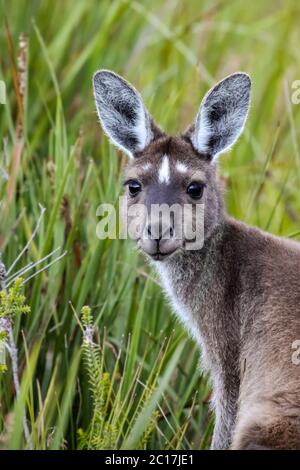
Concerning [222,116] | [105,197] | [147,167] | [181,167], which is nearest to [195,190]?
[181,167]

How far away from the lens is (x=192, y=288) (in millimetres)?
4805

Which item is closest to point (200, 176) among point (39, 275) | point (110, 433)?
point (39, 275)

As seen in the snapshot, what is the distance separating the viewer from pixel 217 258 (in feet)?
15.7

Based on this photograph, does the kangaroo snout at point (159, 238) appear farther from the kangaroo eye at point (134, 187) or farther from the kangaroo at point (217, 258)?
the kangaroo eye at point (134, 187)

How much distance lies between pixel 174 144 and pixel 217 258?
0.56 metres

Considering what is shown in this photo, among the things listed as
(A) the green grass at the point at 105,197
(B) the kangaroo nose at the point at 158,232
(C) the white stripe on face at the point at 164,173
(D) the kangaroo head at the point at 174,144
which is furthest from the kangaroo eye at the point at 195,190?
(A) the green grass at the point at 105,197

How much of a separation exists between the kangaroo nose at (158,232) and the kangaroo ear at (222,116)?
63cm

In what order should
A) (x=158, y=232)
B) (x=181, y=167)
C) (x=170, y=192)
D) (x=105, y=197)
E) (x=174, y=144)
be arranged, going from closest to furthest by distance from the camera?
1. (x=158, y=232)
2. (x=170, y=192)
3. (x=181, y=167)
4. (x=174, y=144)
5. (x=105, y=197)

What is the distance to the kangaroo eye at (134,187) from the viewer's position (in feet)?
15.7

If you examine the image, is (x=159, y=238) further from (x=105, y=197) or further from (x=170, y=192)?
(x=105, y=197)

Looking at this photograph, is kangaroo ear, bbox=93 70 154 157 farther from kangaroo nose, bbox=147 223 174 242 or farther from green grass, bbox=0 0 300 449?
kangaroo nose, bbox=147 223 174 242

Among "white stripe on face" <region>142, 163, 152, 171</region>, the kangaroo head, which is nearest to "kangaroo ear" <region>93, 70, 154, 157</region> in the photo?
the kangaroo head

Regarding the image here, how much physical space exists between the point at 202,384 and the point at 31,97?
2483 mm
